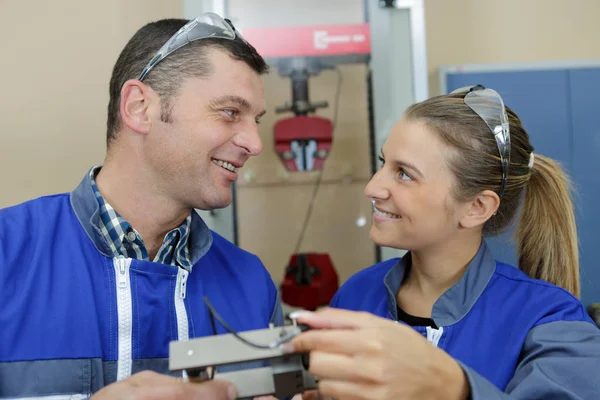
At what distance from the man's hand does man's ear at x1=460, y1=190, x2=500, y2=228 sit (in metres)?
0.61

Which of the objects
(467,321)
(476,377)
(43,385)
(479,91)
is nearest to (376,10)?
(479,91)

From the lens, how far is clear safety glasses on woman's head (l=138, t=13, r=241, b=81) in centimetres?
108

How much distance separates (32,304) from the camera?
0.90 m

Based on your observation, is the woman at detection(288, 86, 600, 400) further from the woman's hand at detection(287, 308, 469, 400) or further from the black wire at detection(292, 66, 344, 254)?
the black wire at detection(292, 66, 344, 254)

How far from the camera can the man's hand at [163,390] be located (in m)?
0.66

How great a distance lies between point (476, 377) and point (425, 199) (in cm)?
41

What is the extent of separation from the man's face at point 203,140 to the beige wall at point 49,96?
0.67 meters

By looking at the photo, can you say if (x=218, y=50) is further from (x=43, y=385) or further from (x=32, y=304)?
(x=43, y=385)

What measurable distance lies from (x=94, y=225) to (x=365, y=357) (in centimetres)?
60

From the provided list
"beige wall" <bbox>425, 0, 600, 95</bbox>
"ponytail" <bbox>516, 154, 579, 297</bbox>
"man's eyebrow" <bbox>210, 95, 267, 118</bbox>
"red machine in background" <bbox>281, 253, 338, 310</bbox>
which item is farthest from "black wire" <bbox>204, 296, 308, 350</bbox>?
"beige wall" <bbox>425, 0, 600, 95</bbox>

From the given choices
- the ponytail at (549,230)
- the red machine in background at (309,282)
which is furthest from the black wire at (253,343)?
the red machine in background at (309,282)

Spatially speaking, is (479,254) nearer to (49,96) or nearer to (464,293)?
(464,293)

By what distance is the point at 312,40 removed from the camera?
1528 millimetres

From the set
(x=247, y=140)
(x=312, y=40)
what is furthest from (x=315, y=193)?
(x=247, y=140)
